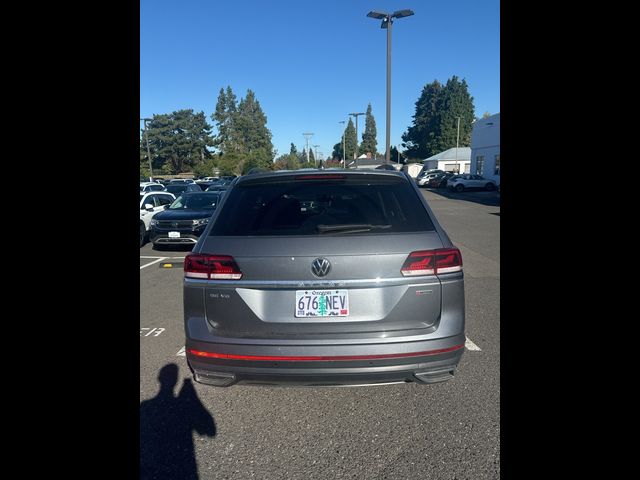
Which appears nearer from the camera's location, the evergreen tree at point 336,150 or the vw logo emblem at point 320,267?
the vw logo emblem at point 320,267

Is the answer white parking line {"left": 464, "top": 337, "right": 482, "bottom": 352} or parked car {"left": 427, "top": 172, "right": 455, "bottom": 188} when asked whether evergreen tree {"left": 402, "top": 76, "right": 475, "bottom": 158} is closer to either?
parked car {"left": 427, "top": 172, "right": 455, "bottom": 188}

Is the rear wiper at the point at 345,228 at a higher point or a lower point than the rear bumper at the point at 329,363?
higher

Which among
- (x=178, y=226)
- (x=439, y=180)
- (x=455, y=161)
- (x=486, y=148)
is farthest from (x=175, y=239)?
(x=455, y=161)

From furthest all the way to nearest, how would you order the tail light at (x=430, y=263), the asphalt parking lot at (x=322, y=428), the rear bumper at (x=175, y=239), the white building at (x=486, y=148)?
the white building at (x=486, y=148) < the rear bumper at (x=175, y=239) < the tail light at (x=430, y=263) < the asphalt parking lot at (x=322, y=428)

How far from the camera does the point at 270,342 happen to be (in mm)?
2260

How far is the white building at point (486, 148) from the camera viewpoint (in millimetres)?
37375

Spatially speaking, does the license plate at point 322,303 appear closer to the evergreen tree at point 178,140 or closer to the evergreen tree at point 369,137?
the evergreen tree at point 178,140

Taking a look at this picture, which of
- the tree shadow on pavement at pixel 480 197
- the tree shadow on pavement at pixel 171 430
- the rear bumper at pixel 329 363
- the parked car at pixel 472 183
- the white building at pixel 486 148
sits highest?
the white building at pixel 486 148

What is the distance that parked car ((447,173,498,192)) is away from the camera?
3616 cm

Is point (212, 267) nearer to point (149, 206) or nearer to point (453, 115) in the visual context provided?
point (149, 206)

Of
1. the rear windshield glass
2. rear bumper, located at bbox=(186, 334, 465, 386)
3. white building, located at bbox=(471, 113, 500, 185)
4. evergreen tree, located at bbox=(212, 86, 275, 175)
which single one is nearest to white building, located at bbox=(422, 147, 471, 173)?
white building, located at bbox=(471, 113, 500, 185)

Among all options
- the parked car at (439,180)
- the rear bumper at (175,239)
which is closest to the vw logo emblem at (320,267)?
the rear bumper at (175,239)

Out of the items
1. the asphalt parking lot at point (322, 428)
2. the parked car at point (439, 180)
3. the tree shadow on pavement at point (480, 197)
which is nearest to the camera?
the asphalt parking lot at point (322, 428)
